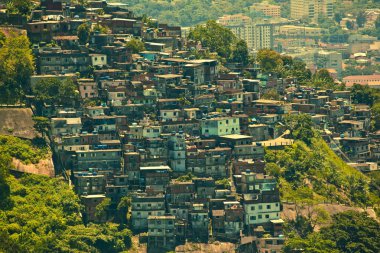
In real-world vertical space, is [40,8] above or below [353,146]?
above

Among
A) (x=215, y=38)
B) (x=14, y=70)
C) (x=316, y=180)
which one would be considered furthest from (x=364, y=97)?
(x=14, y=70)

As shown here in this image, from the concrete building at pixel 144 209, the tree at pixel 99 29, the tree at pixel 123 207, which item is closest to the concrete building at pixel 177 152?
the concrete building at pixel 144 209

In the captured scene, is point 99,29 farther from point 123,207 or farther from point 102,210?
point 102,210

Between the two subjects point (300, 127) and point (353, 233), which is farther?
point (300, 127)

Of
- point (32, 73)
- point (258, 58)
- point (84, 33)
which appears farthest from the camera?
point (258, 58)

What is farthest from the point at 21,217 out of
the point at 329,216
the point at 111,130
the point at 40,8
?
the point at 40,8

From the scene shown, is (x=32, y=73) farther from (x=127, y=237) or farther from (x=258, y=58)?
(x=258, y=58)
